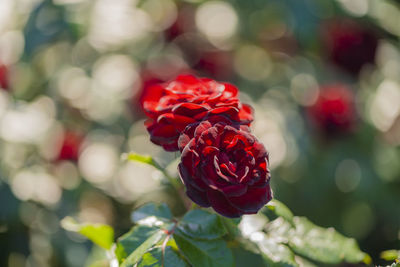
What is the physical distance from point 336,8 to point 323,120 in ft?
1.67

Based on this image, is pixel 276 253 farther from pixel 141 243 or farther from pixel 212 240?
pixel 141 243

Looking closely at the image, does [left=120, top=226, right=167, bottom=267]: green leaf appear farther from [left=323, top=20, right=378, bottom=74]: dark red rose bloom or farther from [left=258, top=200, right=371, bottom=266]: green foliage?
[left=323, top=20, right=378, bottom=74]: dark red rose bloom

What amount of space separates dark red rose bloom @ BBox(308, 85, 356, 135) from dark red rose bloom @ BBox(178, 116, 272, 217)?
1.46 m

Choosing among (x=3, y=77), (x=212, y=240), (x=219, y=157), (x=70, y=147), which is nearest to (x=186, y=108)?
(x=219, y=157)

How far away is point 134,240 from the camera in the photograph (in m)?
0.76

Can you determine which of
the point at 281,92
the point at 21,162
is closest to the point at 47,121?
the point at 21,162

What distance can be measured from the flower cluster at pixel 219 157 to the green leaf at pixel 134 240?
0.10 meters

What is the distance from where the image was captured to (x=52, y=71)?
216 centimetres

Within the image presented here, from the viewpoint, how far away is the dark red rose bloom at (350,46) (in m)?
2.20

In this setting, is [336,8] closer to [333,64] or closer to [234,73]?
[333,64]

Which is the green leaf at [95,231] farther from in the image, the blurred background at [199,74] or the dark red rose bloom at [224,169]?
the blurred background at [199,74]

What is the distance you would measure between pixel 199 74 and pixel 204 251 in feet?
5.38

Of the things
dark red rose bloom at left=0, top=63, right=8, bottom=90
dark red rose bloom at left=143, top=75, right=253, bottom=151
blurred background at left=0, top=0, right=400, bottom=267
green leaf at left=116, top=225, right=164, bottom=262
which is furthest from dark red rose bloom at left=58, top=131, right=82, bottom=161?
green leaf at left=116, top=225, right=164, bottom=262

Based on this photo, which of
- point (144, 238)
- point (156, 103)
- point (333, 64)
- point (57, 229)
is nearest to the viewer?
point (144, 238)
